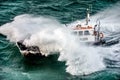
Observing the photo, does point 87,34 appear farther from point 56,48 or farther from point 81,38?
point 56,48

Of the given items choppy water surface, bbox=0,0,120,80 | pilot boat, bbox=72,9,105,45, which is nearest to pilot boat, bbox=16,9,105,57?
pilot boat, bbox=72,9,105,45

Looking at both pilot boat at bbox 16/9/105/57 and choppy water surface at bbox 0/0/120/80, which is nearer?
choppy water surface at bbox 0/0/120/80

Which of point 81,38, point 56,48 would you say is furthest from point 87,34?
point 56,48

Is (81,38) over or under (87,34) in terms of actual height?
under

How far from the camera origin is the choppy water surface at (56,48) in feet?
127

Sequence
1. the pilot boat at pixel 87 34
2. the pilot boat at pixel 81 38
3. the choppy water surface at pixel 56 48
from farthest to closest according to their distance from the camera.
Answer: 1. the pilot boat at pixel 87 34
2. the pilot boat at pixel 81 38
3. the choppy water surface at pixel 56 48

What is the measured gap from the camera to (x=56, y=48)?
A: 139 feet

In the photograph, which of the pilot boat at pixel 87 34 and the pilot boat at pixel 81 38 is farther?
the pilot boat at pixel 87 34

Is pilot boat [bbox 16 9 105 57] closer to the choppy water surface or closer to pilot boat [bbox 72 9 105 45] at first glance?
pilot boat [bbox 72 9 105 45]

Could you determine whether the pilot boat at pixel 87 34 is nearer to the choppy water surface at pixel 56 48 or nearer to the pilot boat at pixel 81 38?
the pilot boat at pixel 81 38

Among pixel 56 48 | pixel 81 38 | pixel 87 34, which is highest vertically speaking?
pixel 87 34

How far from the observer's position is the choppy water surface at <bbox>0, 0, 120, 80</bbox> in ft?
127

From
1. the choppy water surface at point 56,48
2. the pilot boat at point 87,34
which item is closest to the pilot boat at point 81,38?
the pilot boat at point 87,34

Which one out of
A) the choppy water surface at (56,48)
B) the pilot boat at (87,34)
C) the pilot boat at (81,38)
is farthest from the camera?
the pilot boat at (87,34)
